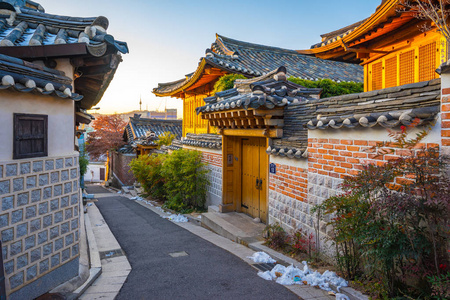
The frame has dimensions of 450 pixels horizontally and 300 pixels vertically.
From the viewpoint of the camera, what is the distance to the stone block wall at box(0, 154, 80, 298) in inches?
157

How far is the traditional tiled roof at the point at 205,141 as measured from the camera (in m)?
10.7

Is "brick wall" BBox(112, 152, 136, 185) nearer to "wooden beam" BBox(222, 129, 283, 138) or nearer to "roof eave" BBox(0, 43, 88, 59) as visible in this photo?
"wooden beam" BBox(222, 129, 283, 138)

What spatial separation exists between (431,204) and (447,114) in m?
1.00

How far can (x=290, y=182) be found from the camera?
22.6 ft

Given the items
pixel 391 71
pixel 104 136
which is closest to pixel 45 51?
pixel 391 71

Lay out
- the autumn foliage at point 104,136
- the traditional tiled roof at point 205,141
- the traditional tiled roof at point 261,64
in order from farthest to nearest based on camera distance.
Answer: the autumn foliage at point 104,136
the traditional tiled roof at point 261,64
the traditional tiled roof at point 205,141

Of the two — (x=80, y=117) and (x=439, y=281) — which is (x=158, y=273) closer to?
(x=439, y=281)

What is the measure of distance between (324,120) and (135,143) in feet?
62.9

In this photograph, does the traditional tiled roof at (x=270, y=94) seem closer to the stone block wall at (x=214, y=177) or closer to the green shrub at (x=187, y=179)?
the stone block wall at (x=214, y=177)

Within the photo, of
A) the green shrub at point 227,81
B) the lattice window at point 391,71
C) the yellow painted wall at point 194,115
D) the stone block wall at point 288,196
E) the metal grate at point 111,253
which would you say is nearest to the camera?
the stone block wall at point 288,196

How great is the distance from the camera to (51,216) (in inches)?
185

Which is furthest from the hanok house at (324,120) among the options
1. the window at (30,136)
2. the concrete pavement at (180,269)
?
the window at (30,136)

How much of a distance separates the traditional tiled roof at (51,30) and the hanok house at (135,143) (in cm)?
1618

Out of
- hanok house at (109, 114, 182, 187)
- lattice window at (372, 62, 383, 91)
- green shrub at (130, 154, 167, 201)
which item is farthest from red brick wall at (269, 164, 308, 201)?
hanok house at (109, 114, 182, 187)
